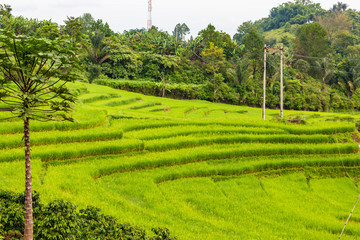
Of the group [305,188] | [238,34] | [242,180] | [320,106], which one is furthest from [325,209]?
[238,34]

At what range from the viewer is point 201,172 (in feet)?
30.5

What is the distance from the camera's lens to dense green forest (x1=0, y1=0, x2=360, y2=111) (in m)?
27.8

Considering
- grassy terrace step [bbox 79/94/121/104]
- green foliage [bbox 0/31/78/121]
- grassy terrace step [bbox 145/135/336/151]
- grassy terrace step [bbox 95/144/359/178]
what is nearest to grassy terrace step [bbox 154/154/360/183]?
grassy terrace step [bbox 95/144/359/178]

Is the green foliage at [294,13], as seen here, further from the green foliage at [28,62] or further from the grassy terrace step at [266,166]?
the green foliage at [28,62]

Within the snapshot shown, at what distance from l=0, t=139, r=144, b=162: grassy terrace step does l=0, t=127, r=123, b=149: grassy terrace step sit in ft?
1.05

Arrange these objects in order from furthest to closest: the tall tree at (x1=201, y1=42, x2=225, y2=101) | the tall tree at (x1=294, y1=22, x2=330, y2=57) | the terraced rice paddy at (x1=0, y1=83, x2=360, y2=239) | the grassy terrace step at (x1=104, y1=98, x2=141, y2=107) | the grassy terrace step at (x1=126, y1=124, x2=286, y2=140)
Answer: the tall tree at (x1=294, y1=22, x2=330, y2=57)
the tall tree at (x1=201, y1=42, x2=225, y2=101)
the grassy terrace step at (x1=104, y1=98, x2=141, y2=107)
the grassy terrace step at (x1=126, y1=124, x2=286, y2=140)
the terraced rice paddy at (x1=0, y1=83, x2=360, y2=239)

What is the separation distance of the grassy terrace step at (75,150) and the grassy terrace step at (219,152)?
26.0 inches

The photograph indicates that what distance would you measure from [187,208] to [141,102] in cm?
1344

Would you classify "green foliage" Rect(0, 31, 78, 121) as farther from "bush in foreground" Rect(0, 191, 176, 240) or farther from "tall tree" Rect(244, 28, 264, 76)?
"tall tree" Rect(244, 28, 264, 76)

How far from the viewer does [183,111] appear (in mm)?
19766

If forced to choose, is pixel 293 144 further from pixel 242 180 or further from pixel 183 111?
pixel 183 111

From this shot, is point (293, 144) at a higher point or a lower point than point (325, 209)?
higher

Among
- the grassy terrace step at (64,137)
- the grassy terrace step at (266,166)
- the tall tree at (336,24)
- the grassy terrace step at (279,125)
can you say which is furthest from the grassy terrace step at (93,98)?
the tall tree at (336,24)

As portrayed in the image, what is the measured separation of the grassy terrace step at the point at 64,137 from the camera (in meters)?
8.88
